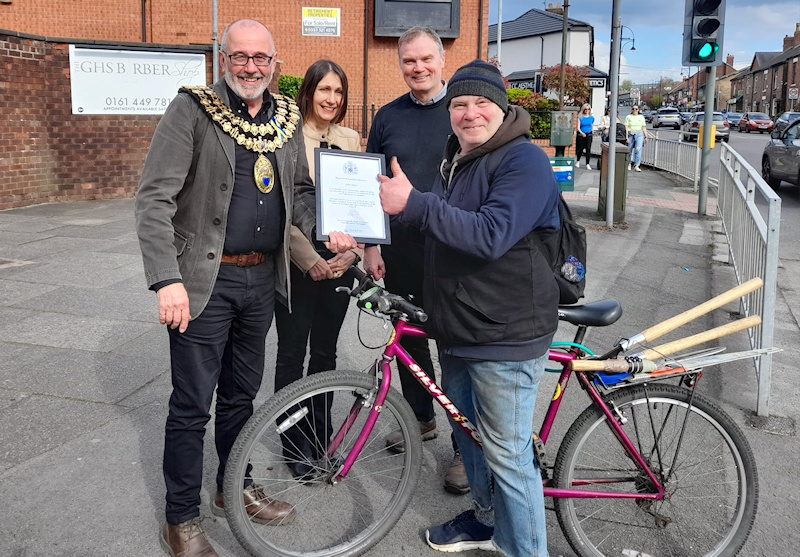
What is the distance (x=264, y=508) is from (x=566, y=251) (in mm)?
1621

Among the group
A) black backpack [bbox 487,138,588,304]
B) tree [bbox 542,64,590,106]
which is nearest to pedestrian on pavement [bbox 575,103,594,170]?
tree [bbox 542,64,590,106]

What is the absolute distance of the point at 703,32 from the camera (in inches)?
433

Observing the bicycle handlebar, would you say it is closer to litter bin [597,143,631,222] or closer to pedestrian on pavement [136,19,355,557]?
pedestrian on pavement [136,19,355,557]

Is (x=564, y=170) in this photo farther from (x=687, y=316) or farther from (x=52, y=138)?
(x=687, y=316)

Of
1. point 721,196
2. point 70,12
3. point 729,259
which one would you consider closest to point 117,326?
point 729,259

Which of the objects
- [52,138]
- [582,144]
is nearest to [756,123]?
[582,144]

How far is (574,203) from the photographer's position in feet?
45.7

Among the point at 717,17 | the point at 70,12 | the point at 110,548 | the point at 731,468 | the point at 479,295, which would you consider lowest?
the point at 110,548

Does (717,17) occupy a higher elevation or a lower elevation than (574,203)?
higher

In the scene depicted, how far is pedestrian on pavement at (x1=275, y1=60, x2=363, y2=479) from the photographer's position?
3.44 metres

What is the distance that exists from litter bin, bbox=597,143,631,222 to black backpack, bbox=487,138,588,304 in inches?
350

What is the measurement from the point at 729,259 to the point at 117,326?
694 cm

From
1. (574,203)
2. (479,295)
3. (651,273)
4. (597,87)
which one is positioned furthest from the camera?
(597,87)

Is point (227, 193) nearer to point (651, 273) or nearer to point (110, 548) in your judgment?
point (110, 548)
